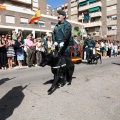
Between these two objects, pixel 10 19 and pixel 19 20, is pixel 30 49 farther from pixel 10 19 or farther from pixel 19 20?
A: pixel 19 20

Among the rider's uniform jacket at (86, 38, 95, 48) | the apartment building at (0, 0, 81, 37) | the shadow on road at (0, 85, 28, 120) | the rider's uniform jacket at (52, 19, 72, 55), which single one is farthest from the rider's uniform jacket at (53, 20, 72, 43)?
the apartment building at (0, 0, 81, 37)

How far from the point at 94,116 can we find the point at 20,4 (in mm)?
50757

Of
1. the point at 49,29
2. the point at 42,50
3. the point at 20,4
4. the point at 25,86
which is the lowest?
the point at 25,86

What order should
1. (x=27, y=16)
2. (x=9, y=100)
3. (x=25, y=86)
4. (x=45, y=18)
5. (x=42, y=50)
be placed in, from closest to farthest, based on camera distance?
1. (x=9, y=100)
2. (x=25, y=86)
3. (x=42, y=50)
4. (x=27, y=16)
5. (x=45, y=18)

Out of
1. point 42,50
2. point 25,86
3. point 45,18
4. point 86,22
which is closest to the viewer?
point 25,86

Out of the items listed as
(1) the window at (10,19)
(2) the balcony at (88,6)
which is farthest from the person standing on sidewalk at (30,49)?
(2) the balcony at (88,6)

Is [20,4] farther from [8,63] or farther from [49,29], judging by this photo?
[8,63]

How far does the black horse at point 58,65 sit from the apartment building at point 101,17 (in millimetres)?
51816

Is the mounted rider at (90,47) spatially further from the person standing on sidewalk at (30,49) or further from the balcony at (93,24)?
the balcony at (93,24)

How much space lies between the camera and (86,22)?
66562 millimetres

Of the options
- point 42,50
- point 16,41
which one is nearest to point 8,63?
point 16,41

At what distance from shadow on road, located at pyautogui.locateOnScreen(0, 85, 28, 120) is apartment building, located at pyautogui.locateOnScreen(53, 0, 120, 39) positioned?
52.8m

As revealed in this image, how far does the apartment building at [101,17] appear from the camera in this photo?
5934cm

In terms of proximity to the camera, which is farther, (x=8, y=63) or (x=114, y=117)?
(x=8, y=63)
